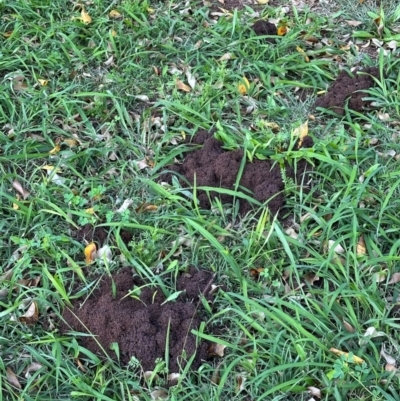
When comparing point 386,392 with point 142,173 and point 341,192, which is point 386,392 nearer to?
point 341,192

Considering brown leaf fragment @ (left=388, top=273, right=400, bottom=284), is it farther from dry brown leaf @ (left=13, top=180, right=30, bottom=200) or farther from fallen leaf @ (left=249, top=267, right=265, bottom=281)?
dry brown leaf @ (left=13, top=180, right=30, bottom=200)

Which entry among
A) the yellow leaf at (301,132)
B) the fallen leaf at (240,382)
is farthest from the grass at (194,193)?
the yellow leaf at (301,132)

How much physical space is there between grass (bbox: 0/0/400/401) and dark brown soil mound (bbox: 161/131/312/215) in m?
0.07

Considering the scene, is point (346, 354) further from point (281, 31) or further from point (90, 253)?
point (281, 31)

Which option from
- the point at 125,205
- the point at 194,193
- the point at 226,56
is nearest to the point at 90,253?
the point at 125,205

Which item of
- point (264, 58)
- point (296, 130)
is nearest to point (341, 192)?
point (296, 130)

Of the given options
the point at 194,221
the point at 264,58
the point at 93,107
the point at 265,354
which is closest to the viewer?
the point at 265,354

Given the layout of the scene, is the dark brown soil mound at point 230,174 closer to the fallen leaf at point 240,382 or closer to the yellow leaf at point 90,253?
the yellow leaf at point 90,253

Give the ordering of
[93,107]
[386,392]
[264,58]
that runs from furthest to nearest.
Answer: [264,58] → [93,107] → [386,392]

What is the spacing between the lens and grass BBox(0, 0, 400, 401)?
8.53 feet

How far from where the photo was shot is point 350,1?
4402mm

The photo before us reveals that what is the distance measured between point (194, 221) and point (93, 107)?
1229 mm

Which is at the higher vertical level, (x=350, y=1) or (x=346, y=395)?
(x=350, y=1)

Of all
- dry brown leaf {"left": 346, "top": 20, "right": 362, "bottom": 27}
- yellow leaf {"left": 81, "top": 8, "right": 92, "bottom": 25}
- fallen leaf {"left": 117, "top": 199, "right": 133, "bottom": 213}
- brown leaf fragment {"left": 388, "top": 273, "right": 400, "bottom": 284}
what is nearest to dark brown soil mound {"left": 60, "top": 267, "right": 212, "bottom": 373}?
fallen leaf {"left": 117, "top": 199, "right": 133, "bottom": 213}
